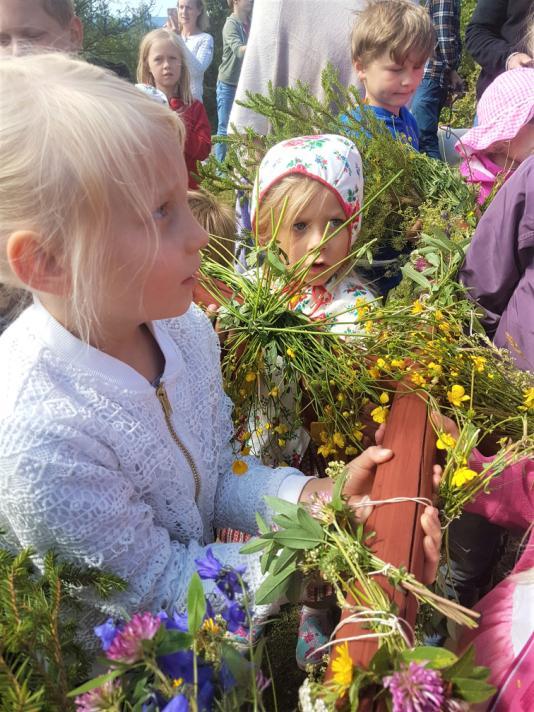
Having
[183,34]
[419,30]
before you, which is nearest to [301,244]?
[419,30]

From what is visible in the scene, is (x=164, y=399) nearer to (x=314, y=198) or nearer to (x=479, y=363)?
(x=479, y=363)

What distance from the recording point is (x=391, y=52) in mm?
2484

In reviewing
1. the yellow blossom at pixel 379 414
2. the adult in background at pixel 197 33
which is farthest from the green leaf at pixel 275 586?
the adult in background at pixel 197 33

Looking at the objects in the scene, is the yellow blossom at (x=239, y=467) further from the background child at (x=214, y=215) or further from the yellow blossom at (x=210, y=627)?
the background child at (x=214, y=215)

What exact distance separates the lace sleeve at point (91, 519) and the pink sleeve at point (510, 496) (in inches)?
20.2

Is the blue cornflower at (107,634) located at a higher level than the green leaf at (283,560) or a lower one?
higher

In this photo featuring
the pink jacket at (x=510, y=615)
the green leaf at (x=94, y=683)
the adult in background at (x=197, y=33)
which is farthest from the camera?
the adult in background at (x=197, y=33)

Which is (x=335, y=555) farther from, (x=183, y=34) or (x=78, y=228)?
(x=183, y=34)

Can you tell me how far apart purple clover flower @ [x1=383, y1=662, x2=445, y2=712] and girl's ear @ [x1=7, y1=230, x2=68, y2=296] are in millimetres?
621

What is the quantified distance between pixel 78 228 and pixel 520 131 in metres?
1.72

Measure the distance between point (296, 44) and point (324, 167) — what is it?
5.48 feet

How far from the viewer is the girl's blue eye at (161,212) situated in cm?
85

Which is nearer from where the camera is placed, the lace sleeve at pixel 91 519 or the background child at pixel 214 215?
the lace sleeve at pixel 91 519

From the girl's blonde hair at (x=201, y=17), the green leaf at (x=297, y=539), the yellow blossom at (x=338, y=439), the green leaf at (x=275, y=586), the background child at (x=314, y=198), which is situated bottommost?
the yellow blossom at (x=338, y=439)
